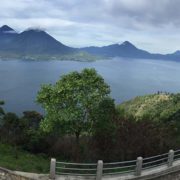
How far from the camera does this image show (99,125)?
44.5 ft

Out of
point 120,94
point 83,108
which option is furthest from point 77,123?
point 120,94

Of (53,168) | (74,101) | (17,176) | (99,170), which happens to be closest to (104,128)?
(74,101)

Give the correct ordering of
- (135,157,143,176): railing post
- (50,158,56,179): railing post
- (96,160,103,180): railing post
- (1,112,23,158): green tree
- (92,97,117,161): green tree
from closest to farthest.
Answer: (50,158,56,179): railing post → (96,160,103,180): railing post → (135,157,143,176): railing post → (92,97,117,161): green tree → (1,112,23,158): green tree

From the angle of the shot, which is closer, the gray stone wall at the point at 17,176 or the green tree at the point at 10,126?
the gray stone wall at the point at 17,176

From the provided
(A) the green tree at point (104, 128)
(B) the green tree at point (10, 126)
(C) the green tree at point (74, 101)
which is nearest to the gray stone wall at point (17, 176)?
(C) the green tree at point (74, 101)

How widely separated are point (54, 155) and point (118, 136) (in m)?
3.82

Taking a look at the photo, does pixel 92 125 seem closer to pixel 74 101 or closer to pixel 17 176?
pixel 74 101

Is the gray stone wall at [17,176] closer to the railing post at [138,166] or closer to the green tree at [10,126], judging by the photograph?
the railing post at [138,166]

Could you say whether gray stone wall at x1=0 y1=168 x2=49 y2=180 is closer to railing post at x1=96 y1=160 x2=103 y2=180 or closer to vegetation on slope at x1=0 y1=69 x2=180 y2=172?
railing post at x1=96 y1=160 x2=103 y2=180

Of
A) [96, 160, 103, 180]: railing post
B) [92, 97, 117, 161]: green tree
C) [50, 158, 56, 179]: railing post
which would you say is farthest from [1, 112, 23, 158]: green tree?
[96, 160, 103, 180]: railing post

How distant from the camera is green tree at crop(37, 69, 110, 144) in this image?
533 inches

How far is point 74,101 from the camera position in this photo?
543 inches

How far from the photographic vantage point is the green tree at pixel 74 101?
533 inches

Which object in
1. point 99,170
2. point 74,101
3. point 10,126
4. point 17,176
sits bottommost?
point 10,126
